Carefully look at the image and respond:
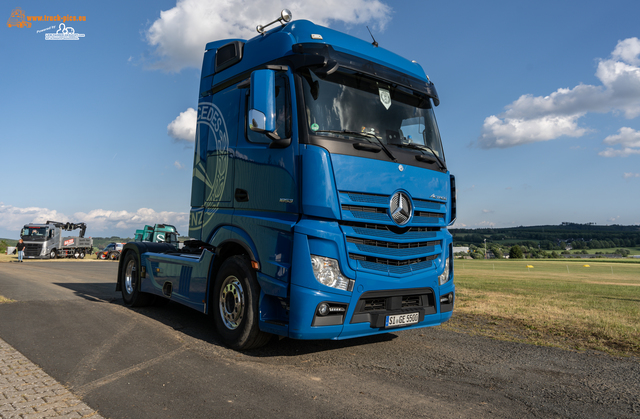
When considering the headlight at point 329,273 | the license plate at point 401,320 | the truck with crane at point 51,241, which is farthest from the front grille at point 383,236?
the truck with crane at point 51,241

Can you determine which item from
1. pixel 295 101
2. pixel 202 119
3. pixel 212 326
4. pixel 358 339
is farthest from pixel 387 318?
pixel 202 119

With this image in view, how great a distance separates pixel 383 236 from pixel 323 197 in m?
0.86

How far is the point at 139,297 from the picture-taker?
834 centimetres

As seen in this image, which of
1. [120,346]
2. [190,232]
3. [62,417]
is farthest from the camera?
[190,232]

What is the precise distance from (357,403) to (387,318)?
140 centimetres

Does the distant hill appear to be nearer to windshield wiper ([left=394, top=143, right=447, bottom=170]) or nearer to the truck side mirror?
windshield wiper ([left=394, top=143, right=447, bottom=170])

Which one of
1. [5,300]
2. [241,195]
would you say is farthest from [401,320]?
[5,300]

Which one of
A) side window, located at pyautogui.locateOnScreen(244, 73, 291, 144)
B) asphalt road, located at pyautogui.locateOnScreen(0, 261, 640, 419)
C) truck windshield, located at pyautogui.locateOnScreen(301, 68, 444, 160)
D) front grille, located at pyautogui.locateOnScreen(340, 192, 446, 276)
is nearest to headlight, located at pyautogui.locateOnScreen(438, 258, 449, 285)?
front grille, located at pyautogui.locateOnScreen(340, 192, 446, 276)

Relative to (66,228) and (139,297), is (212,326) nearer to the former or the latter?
(139,297)

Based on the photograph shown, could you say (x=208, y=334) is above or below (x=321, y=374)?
below

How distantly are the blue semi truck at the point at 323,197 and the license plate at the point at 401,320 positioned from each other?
2 cm

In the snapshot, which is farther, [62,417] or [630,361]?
[630,361]

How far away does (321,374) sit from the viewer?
4492 millimetres

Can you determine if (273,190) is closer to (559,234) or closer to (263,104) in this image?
(263,104)
